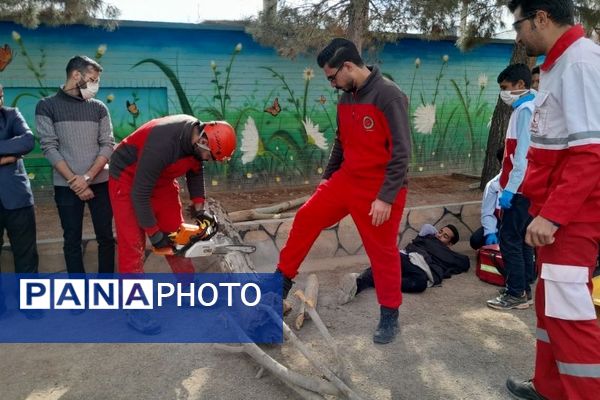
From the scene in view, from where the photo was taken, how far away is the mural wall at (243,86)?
21.4ft

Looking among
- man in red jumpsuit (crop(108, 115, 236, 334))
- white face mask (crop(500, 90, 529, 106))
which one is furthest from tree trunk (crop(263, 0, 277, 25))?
white face mask (crop(500, 90, 529, 106))

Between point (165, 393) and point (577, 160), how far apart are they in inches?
99.2

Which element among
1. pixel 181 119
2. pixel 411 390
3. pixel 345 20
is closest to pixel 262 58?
pixel 345 20

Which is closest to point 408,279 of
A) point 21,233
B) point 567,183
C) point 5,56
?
point 567,183

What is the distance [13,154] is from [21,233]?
0.62 m

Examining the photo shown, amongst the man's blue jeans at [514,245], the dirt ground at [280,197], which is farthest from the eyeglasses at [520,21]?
the dirt ground at [280,197]

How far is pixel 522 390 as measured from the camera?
279 centimetres

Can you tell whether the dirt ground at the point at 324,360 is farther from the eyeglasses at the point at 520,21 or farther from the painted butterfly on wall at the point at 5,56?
the painted butterfly on wall at the point at 5,56

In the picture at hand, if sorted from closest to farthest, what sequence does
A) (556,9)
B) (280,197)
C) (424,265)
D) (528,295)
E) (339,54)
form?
(556,9) < (339,54) < (528,295) < (424,265) < (280,197)

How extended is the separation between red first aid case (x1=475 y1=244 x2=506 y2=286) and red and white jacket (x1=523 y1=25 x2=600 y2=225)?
240cm

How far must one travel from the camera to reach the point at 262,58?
754 cm

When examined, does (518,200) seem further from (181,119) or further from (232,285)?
(181,119)

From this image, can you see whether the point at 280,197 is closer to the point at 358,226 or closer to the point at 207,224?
the point at 207,224

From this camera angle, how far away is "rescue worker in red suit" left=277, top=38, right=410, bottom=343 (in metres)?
3.13
